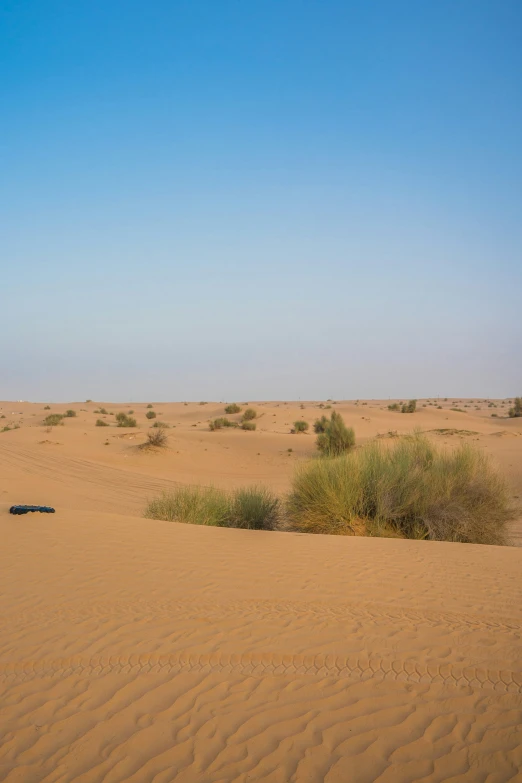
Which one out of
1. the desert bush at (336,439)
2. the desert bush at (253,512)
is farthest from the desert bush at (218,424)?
the desert bush at (253,512)

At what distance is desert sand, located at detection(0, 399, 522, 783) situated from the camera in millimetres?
4047

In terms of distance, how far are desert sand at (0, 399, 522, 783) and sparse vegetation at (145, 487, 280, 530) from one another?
5.60 ft

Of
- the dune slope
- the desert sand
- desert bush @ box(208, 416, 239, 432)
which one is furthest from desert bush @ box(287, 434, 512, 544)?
desert bush @ box(208, 416, 239, 432)

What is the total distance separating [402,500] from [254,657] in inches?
302

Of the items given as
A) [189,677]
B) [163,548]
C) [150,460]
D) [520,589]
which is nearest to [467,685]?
[189,677]

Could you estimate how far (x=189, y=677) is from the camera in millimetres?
5156

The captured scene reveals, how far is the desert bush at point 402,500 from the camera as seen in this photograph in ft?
40.3

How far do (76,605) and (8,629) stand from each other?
2.71 ft

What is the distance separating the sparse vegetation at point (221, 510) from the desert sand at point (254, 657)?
1.71 metres

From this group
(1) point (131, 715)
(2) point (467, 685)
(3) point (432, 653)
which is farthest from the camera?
(3) point (432, 653)

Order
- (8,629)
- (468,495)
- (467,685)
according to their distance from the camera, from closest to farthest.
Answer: (467,685) < (8,629) < (468,495)

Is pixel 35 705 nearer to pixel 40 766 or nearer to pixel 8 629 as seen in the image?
pixel 40 766

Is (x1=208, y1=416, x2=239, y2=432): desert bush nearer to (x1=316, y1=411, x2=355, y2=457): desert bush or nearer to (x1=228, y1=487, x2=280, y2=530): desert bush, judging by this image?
(x1=316, y1=411, x2=355, y2=457): desert bush

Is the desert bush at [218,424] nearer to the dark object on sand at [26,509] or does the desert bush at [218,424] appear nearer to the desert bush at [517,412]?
the desert bush at [517,412]
